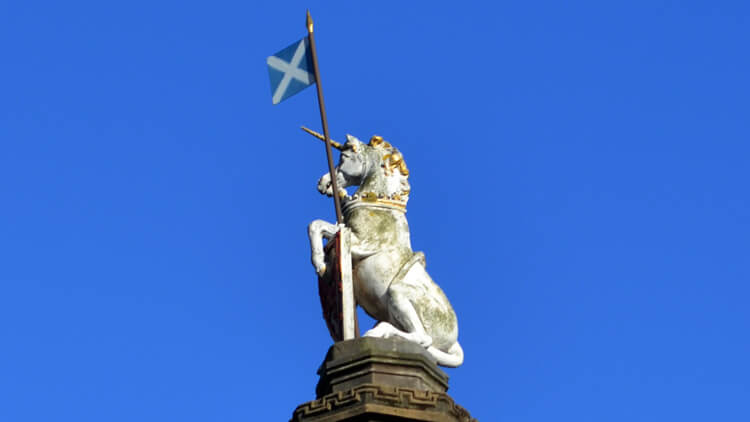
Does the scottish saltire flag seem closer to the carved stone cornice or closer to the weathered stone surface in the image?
the weathered stone surface

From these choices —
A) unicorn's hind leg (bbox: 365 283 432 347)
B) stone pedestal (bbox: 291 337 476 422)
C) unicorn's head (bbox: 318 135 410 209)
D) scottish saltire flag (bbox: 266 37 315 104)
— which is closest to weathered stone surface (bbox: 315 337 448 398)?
stone pedestal (bbox: 291 337 476 422)

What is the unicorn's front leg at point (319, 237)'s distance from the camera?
18.2 metres

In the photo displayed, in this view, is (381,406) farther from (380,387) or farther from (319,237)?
(319,237)

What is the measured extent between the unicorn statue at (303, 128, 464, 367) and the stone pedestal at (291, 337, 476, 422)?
0.44 m

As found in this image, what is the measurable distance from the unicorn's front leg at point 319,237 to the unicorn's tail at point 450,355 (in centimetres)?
171

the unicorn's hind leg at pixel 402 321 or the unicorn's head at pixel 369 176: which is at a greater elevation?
the unicorn's head at pixel 369 176

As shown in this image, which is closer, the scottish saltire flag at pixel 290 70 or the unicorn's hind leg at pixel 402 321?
the unicorn's hind leg at pixel 402 321

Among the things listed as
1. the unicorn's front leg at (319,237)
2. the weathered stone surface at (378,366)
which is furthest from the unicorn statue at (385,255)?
the weathered stone surface at (378,366)

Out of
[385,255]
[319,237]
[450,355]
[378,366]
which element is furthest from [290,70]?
[378,366]

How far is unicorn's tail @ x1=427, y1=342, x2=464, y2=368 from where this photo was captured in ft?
57.9

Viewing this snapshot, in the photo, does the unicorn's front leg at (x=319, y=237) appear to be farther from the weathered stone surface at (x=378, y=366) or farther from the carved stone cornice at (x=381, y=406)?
the carved stone cornice at (x=381, y=406)

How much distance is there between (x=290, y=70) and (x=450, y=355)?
15.2 ft

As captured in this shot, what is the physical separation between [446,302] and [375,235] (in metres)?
1.19

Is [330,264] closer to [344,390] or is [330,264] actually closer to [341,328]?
[341,328]
